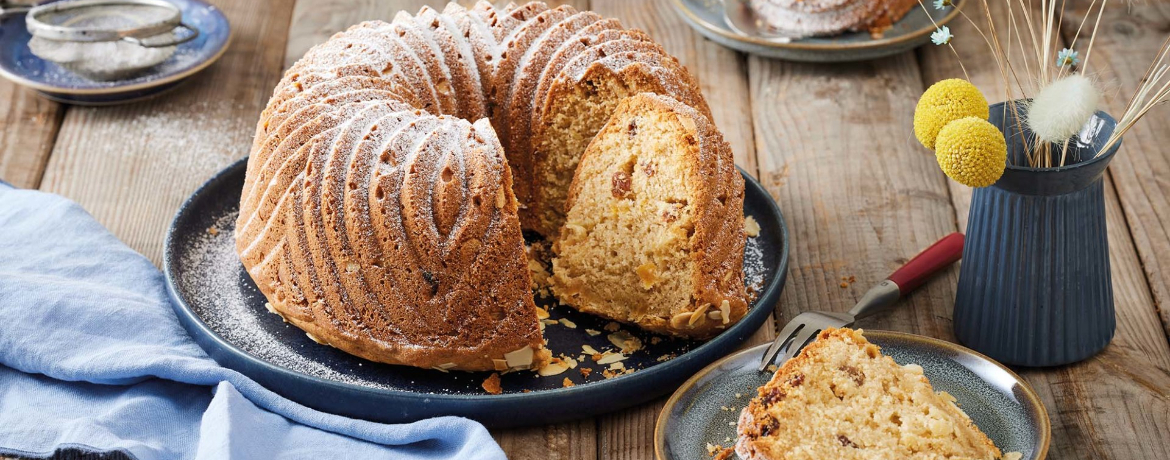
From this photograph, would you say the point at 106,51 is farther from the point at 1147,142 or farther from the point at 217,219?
the point at 1147,142

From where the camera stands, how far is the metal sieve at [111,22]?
3.52 metres

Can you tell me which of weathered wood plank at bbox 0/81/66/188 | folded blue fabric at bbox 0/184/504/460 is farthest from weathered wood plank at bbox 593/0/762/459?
weathered wood plank at bbox 0/81/66/188

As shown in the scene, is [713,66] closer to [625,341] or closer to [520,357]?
[625,341]

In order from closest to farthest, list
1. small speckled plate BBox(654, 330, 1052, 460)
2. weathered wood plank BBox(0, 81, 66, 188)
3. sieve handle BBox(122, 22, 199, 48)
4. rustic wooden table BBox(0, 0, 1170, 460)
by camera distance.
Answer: small speckled plate BBox(654, 330, 1052, 460), rustic wooden table BBox(0, 0, 1170, 460), weathered wood plank BBox(0, 81, 66, 188), sieve handle BBox(122, 22, 199, 48)

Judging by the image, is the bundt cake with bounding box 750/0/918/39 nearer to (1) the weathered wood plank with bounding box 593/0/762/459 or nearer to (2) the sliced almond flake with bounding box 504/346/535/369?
(1) the weathered wood plank with bounding box 593/0/762/459

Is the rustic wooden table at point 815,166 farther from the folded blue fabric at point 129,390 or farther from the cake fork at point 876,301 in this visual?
the folded blue fabric at point 129,390

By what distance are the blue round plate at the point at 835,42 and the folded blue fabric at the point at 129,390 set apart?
189 cm

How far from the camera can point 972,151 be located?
207 cm

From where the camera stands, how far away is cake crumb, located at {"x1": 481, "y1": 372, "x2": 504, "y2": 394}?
2.31 m

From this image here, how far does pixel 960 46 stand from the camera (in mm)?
3941

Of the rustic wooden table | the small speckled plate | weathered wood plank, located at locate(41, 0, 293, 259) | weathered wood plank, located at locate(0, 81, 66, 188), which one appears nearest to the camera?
the small speckled plate

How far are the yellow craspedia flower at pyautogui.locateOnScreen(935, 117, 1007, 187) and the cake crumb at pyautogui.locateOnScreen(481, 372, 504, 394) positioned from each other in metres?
0.94

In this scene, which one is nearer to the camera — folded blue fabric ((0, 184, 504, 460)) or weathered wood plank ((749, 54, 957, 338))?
folded blue fabric ((0, 184, 504, 460))

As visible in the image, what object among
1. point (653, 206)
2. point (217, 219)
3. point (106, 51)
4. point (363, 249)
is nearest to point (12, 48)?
point (106, 51)
